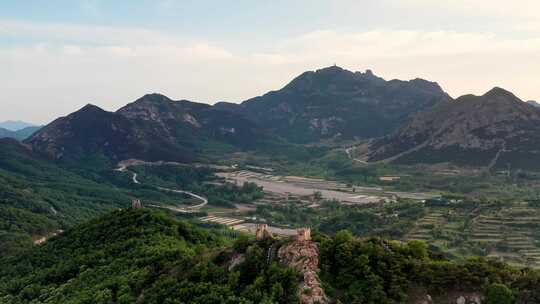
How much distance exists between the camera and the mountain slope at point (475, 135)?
132 meters


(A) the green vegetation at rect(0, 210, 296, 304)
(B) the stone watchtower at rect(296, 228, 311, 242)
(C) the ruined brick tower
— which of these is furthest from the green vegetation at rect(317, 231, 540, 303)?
(C) the ruined brick tower

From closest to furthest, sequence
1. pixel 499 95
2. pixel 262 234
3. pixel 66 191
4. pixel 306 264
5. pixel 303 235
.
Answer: pixel 306 264, pixel 303 235, pixel 262 234, pixel 66 191, pixel 499 95

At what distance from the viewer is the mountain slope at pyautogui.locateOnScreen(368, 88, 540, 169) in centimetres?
13212

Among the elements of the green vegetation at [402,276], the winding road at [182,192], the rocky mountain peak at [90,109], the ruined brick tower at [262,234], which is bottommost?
the winding road at [182,192]

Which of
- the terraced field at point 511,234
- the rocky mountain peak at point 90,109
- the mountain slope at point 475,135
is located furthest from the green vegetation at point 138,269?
the rocky mountain peak at point 90,109

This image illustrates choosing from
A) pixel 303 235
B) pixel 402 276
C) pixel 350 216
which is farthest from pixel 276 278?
pixel 350 216

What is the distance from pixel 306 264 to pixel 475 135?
435ft

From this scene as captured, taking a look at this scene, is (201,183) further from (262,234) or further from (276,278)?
(276,278)

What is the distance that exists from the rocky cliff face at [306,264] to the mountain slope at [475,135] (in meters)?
114

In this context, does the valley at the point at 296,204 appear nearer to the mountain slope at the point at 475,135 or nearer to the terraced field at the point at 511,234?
the terraced field at the point at 511,234

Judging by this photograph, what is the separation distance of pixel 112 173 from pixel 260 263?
436 ft

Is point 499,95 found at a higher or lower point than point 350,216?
higher

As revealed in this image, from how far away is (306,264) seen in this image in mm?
24891

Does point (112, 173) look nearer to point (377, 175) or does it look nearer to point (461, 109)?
point (377, 175)
